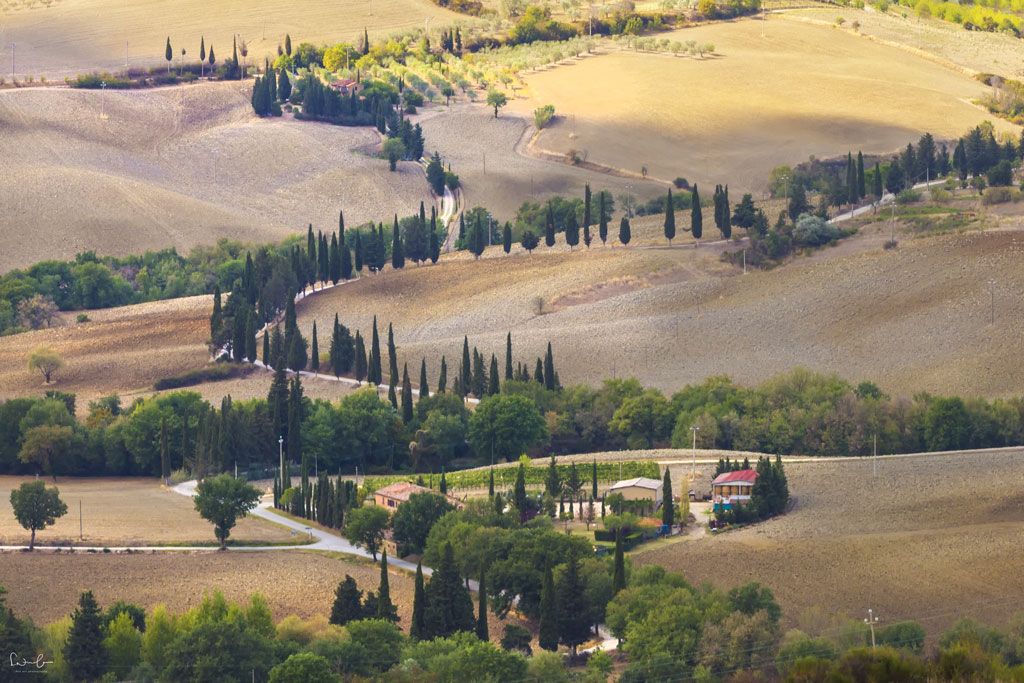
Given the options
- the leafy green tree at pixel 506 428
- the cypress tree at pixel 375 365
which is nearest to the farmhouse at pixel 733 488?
the leafy green tree at pixel 506 428

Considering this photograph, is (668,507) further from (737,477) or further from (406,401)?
(406,401)

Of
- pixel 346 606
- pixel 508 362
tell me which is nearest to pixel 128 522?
pixel 346 606

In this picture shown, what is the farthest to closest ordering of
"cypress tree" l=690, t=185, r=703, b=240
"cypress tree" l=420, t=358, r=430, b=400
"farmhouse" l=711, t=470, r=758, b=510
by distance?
"cypress tree" l=690, t=185, r=703, b=240 < "cypress tree" l=420, t=358, r=430, b=400 < "farmhouse" l=711, t=470, r=758, b=510

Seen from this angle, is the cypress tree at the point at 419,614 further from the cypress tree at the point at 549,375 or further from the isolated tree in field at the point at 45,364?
the isolated tree in field at the point at 45,364

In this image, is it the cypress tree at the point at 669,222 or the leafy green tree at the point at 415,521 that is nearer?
the leafy green tree at the point at 415,521

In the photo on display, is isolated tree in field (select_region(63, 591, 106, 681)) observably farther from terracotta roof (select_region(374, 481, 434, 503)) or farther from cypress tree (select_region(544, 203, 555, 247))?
cypress tree (select_region(544, 203, 555, 247))

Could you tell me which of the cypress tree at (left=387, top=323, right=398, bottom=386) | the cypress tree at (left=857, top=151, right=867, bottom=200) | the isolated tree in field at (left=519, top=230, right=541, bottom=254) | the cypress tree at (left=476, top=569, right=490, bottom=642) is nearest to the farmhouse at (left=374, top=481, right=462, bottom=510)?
the cypress tree at (left=476, top=569, right=490, bottom=642)

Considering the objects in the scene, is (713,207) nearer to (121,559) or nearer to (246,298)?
(246,298)

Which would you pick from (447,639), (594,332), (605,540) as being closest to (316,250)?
(594,332)
